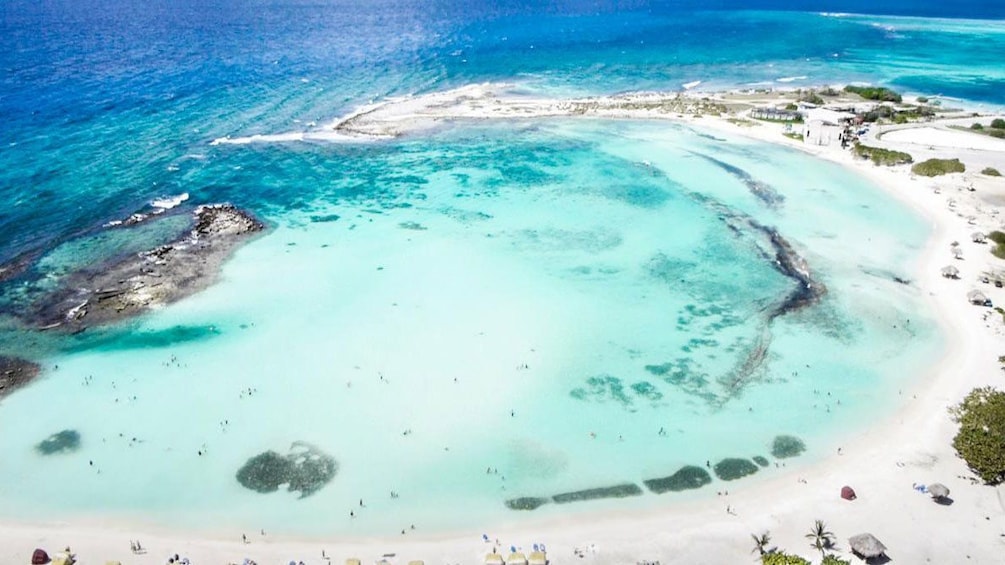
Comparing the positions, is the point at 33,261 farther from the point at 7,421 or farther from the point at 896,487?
the point at 896,487

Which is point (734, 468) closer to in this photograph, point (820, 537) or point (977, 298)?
point (820, 537)

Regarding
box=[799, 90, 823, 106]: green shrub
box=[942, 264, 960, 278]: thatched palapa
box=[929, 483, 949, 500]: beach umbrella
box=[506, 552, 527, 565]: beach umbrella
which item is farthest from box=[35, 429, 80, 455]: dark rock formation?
box=[799, 90, 823, 106]: green shrub

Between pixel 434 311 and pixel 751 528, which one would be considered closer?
pixel 751 528

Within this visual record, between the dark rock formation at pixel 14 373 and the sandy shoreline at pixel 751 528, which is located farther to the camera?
the dark rock formation at pixel 14 373

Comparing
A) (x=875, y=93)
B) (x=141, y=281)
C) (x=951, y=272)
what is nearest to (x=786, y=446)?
(x=951, y=272)

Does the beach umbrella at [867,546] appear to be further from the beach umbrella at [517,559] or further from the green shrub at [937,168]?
the green shrub at [937,168]

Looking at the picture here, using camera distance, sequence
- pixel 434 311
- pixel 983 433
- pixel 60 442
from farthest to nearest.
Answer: pixel 434 311 → pixel 60 442 → pixel 983 433

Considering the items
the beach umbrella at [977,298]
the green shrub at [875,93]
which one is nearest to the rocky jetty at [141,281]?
the beach umbrella at [977,298]
